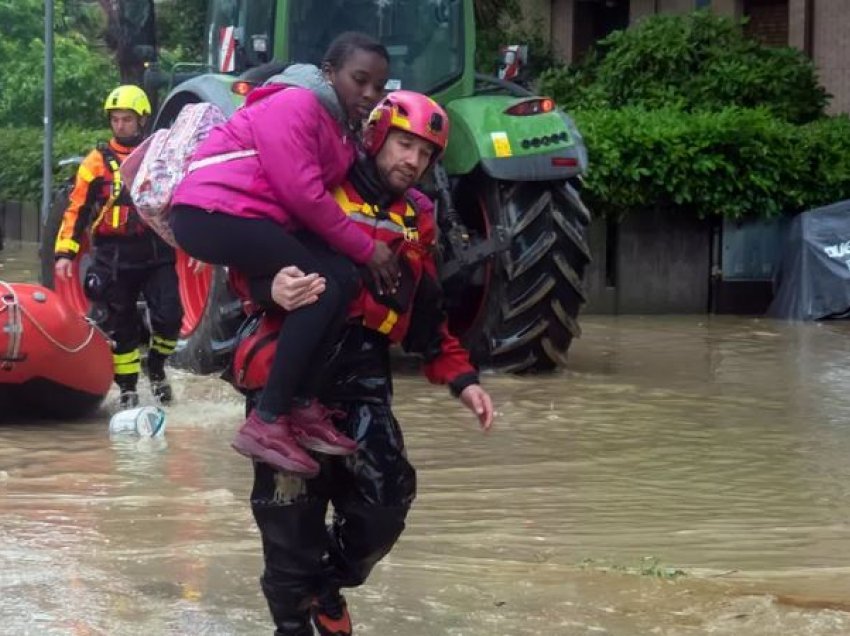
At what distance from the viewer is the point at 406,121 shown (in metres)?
4.71

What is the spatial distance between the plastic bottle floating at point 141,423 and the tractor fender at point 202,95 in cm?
198

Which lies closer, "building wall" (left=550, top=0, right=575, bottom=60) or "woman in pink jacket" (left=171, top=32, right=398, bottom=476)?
"woman in pink jacket" (left=171, top=32, right=398, bottom=476)

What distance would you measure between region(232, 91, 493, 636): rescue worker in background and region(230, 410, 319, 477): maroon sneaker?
11cm

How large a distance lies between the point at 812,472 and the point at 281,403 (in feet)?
13.4

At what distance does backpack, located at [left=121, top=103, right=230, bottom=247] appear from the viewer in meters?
4.83

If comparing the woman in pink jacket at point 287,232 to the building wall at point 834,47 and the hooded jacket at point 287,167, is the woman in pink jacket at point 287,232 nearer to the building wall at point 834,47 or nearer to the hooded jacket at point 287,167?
the hooded jacket at point 287,167

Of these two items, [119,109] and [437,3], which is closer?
[119,109]

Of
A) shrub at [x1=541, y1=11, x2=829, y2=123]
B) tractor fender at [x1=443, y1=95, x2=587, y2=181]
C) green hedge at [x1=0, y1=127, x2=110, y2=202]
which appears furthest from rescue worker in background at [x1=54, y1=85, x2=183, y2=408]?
green hedge at [x1=0, y1=127, x2=110, y2=202]

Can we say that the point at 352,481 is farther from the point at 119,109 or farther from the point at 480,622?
the point at 119,109

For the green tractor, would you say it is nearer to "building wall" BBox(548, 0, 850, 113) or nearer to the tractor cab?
the tractor cab

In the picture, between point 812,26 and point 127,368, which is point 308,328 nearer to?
point 127,368

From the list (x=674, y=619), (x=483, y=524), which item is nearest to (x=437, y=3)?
(x=483, y=524)

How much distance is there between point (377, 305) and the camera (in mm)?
4785

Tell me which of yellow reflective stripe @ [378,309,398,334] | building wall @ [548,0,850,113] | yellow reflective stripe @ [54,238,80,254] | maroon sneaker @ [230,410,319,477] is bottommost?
maroon sneaker @ [230,410,319,477]
